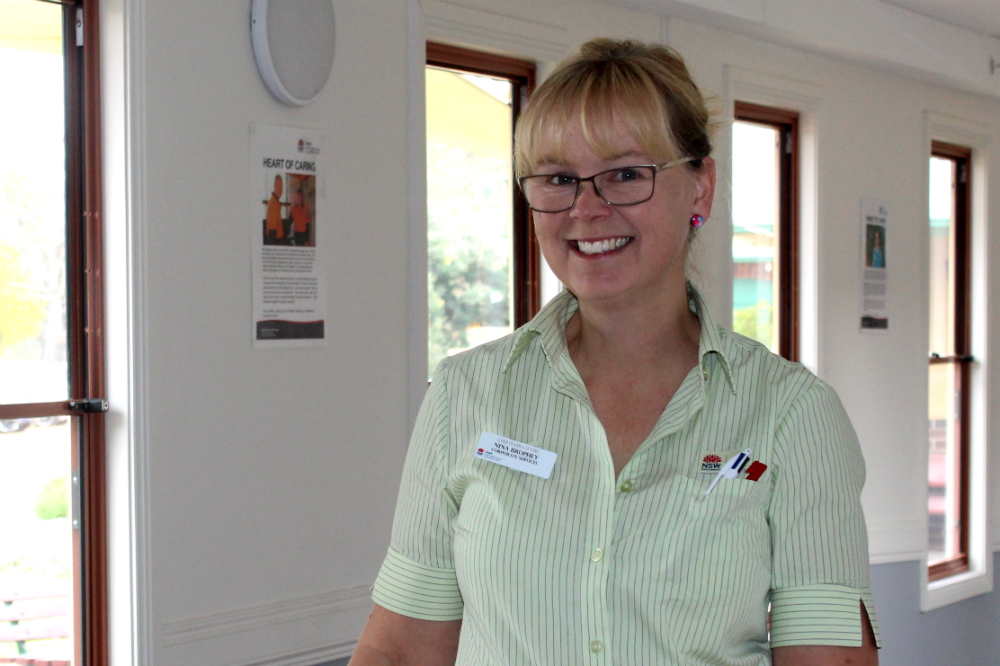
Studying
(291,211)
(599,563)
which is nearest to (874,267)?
(291,211)

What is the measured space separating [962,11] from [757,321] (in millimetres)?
1964

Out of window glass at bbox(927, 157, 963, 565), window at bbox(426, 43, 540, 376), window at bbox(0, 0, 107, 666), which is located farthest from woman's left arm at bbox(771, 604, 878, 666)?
window glass at bbox(927, 157, 963, 565)

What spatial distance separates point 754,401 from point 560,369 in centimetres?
26

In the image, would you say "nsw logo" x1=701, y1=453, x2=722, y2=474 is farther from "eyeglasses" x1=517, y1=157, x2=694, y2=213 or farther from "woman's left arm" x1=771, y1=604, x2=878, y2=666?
"eyeglasses" x1=517, y1=157, x2=694, y2=213

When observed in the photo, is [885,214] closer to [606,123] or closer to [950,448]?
[950,448]

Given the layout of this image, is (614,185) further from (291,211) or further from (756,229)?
(756,229)

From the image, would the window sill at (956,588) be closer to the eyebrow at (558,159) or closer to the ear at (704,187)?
the ear at (704,187)

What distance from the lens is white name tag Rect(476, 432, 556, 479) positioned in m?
1.25

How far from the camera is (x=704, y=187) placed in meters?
1.36

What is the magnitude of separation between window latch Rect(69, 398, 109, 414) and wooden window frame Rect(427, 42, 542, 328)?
1.56 metres

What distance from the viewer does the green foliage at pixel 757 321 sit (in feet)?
15.2

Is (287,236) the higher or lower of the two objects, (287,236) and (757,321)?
the higher

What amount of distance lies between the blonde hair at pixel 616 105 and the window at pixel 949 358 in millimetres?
5045

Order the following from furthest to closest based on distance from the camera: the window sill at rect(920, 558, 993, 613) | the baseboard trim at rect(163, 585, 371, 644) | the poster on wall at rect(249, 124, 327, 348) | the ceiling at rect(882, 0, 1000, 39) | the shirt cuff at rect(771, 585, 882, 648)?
1. the window sill at rect(920, 558, 993, 613)
2. the ceiling at rect(882, 0, 1000, 39)
3. the poster on wall at rect(249, 124, 327, 348)
4. the baseboard trim at rect(163, 585, 371, 644)
5. the shirt cuff at rect(771, 585, 882, 648)
